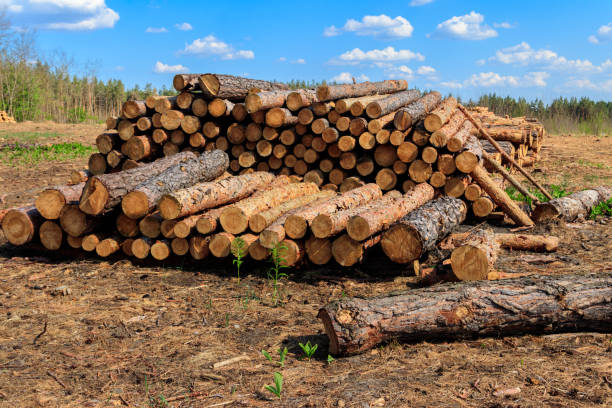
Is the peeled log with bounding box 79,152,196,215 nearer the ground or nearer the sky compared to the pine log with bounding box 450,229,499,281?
nearer the sky

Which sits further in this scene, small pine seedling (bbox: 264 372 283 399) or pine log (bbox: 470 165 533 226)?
pine log (bbox: 470 165 533 226)

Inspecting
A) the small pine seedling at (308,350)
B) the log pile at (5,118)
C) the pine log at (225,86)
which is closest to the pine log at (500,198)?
the pine log at (225,86)

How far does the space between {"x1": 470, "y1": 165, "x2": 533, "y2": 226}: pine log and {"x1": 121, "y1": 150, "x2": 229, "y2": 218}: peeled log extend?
4.38 m

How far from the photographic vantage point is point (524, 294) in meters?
4.21

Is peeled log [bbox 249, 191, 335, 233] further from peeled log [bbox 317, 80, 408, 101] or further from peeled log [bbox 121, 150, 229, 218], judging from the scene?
peeled log [bbox 317, 80, 408, 101]

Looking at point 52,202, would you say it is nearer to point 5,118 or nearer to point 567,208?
point 567,208

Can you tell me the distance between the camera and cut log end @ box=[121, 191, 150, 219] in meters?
6.43

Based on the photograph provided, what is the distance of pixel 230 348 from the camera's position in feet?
13.8

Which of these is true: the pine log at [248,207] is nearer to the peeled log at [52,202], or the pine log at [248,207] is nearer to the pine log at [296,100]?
the pine log at [296,100]

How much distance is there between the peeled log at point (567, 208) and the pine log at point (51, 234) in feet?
25.0

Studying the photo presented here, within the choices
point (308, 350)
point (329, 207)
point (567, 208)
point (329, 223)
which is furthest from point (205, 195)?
point (567, 208)

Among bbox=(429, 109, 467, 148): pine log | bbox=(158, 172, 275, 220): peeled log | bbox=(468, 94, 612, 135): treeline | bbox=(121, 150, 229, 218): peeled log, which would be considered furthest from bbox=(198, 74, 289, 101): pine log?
bbox=(468, 94, 612, 135): treeline

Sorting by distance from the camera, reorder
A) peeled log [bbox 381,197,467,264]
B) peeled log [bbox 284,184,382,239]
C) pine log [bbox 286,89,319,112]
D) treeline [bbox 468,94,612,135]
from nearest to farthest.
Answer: peeled log [bbox 381,197,467,264] → peeled log [bbox 284,184,382,239] → pine log [bbox 286,89,319,112] → treeline [bbox 468,94,612,135]

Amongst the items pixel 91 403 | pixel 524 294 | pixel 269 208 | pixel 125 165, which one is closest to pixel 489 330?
pixel 524 294
